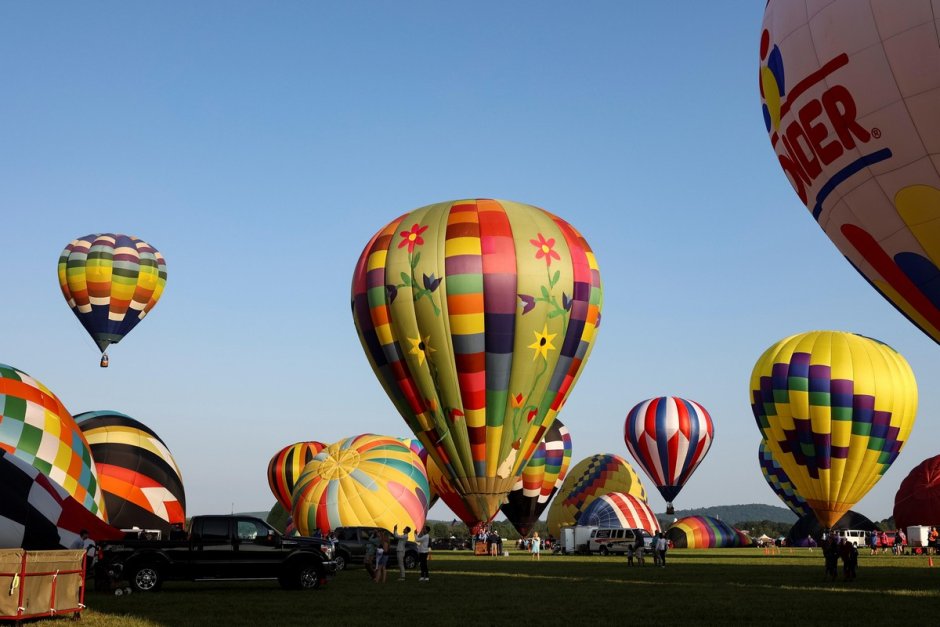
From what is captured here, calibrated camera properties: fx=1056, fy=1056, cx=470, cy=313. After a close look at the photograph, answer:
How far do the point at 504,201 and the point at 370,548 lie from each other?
15201 millimetres

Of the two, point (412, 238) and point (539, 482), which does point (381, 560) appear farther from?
point (539, 482)

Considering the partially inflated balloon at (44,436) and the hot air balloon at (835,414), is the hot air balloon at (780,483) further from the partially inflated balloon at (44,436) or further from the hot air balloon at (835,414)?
the partially inflated balloon at (44,436)

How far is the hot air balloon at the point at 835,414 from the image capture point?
45.2 meters

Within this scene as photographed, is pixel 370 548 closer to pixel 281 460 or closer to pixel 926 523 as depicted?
pixel 281 460

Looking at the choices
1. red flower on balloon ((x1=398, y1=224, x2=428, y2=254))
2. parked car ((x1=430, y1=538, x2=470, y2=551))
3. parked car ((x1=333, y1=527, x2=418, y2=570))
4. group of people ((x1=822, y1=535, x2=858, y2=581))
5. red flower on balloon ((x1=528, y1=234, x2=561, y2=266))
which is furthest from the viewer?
parked car ((x1=430, y1=538, x2=470, y2=551))

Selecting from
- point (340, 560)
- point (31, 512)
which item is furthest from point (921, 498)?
point (31, 512)

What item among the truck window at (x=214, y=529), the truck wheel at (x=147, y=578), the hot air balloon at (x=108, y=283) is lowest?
the truck wheel at (x=147, y=578)

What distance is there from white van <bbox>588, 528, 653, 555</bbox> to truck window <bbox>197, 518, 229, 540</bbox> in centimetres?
3169

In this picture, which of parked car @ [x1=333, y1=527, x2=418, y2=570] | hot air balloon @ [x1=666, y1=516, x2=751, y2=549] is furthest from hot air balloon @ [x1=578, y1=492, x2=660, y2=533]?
parked car @ [x1=333, y1=527, x2=418, y2=570]

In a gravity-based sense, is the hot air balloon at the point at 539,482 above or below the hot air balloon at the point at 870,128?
below

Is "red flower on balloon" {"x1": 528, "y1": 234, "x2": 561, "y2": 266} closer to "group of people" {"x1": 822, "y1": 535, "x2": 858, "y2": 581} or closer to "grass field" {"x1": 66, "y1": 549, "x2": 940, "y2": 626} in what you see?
"grass field" {"x1": 66, "y1": 549, "x2": 940, "y2": 626}

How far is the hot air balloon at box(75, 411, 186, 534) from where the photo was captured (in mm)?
30641

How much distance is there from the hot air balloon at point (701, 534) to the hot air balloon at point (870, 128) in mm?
43919

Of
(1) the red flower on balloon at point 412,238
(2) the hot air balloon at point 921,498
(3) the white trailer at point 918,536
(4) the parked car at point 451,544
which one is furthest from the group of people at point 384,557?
(2) the hot air balloon at point 921,498
